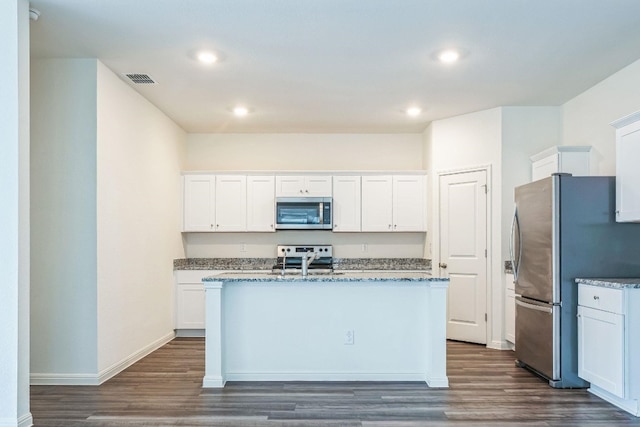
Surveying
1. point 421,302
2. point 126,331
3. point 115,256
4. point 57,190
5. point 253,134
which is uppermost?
point 253,134

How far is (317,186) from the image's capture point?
6398 mm

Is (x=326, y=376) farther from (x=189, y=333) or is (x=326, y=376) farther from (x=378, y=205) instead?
(x=378, y=205)

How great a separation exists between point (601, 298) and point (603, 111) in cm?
193

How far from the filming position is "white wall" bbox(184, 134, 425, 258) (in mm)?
6668

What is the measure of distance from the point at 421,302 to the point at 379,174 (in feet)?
8.70

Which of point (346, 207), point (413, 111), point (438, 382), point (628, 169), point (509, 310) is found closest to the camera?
point (628, 169)

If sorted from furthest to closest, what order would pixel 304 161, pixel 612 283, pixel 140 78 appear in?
pixel 304 161
pixel 140 78
pixel 612 283

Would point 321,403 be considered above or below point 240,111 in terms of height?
below

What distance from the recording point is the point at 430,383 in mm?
3908

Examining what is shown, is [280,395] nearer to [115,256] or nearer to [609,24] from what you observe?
[115,256]

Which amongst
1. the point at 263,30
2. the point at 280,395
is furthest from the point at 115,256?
the point at 263,30

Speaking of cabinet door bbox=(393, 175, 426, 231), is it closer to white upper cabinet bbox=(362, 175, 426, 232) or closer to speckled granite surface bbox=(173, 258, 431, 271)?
white upper cabinet bbox=(362, 175, 426, 232)

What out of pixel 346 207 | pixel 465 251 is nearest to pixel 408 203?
pixel 346 207

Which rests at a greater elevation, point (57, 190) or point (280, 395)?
point (57, 190)
